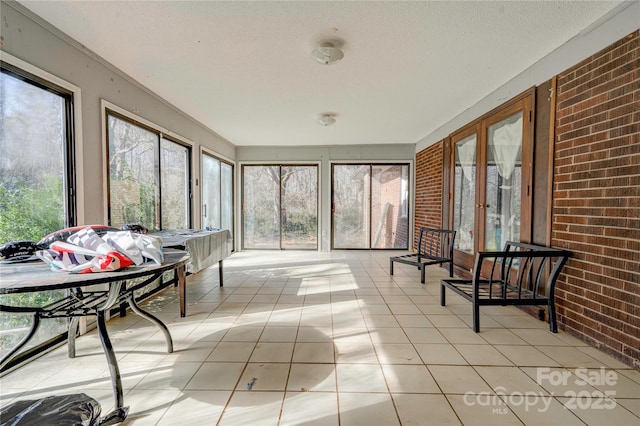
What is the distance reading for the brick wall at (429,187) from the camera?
5.20 meters

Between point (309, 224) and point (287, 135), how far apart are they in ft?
7.27

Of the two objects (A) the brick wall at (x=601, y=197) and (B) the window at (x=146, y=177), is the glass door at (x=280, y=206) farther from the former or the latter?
(A) the brick wall at (x=601, y=197)

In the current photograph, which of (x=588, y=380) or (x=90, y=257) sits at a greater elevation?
→ (x=90, y=257)

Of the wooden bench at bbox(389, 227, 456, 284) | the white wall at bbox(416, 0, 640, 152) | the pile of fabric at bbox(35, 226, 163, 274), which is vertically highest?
the white wall at bbox(416, 0, 640, 152)

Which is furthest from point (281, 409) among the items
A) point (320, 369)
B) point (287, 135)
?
point (287, 135)

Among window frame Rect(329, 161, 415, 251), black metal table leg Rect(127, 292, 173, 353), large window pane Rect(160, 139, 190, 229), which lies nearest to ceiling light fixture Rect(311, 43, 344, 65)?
black metal table leg Rect(127, 292, 173, 353)

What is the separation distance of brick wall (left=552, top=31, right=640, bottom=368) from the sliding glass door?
13.5 feet

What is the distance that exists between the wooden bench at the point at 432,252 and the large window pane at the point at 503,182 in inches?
27.3

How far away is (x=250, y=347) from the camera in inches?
85.2

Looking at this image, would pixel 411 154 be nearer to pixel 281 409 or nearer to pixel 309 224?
pixel 309 224

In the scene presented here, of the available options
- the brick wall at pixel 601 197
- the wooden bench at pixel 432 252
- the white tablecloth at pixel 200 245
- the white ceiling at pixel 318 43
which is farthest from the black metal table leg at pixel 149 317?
the brick wall at pixel 601 197

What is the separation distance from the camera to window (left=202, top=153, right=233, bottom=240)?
512 cm

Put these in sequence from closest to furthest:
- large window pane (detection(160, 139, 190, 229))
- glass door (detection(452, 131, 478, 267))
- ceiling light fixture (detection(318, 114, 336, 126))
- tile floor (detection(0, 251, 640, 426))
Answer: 1. tile floor (detection(0, 251, 640, 426))
2. large window pane (detection(160, 139, 190, 229))
3. glass door (detection(452, 131, 478, 267))
4. ceiling light fixture (detection(318, 114, 336, 126))

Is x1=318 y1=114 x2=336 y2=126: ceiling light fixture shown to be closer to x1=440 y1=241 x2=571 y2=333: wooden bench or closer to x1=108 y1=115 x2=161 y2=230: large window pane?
x1=108 y1=115 x2=161 y2=230: large window pane
